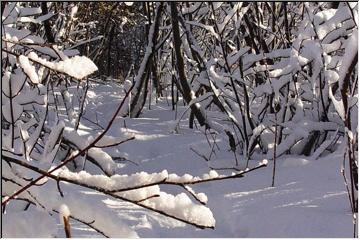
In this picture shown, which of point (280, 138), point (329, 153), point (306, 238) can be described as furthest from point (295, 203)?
point (280, 138)

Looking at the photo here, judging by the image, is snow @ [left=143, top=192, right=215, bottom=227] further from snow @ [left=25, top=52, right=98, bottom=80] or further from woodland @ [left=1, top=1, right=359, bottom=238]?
snow @ [left=25, top=52, right=98, bottom=80]

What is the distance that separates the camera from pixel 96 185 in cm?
77

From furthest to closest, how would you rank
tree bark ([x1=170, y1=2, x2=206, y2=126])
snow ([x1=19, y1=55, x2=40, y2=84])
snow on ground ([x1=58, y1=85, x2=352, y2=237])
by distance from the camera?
tree bark ([x1=170, y1=2, x2=206, y2=126]) < snow on ground ([x1=58, y1=85, x2=352, y2=237]) < snow ([x1=19, y1=55, x2=40, y2=84])

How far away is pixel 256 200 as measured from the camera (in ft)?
6.93

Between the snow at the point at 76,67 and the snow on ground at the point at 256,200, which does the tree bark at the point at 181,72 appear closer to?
the snow on ground at the point at 256,200

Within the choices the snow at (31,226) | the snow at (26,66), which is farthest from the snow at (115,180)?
the snow at (26,66)

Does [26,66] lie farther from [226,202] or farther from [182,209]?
[226,202]

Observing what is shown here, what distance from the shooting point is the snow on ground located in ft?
5.70

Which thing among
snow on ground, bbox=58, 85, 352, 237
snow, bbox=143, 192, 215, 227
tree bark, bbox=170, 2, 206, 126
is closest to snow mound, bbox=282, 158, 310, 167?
snow on ground, bbox=58, 85, 352, 237

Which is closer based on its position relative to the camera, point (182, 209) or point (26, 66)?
point (182, 209)

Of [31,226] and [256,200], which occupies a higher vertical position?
[31,226]

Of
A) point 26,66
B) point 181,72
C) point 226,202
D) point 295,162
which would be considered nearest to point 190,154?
point 181,72

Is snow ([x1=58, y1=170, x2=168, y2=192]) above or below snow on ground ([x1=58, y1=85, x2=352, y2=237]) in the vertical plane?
above

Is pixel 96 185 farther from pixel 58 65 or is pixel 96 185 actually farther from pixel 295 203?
pixel 295 203
